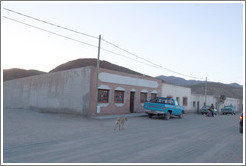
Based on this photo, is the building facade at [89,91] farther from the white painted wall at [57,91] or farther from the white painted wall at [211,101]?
the white painted wall at [211,101]

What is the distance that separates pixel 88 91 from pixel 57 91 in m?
5.56

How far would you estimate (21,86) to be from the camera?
32250 mm

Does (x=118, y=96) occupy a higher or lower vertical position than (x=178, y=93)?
lower

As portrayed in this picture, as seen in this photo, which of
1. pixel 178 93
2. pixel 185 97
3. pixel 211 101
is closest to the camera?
pixel 178 93

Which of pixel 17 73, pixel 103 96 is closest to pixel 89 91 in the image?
pixel 103 96

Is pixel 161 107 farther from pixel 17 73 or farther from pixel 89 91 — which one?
pixel 17 73

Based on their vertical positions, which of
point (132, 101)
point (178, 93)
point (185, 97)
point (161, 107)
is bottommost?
point (161, 107)

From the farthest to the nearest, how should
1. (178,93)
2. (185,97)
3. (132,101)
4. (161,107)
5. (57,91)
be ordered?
(185,97) < (178,93) < (132,101) < (57,91) < (161,107)

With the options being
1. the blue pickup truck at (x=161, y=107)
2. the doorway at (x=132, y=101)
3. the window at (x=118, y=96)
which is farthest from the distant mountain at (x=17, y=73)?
the blue pickup truck at (x=161, y=107)

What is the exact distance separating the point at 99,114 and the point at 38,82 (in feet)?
37.9

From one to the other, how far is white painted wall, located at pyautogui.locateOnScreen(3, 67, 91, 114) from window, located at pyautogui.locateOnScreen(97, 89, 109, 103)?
1462 mm

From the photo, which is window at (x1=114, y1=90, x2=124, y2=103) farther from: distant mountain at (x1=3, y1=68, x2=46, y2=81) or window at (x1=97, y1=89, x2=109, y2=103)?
distant mountain at (x1=3, y1=68, x2=46, y2=81)

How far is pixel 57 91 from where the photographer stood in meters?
23.6

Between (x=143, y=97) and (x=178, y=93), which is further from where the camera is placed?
(x=178, y=93)
